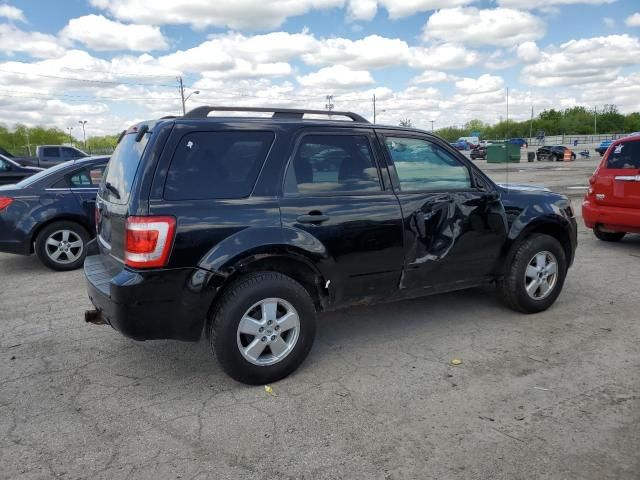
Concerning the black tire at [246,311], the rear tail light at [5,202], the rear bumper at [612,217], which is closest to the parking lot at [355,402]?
the black tire at [246,311]

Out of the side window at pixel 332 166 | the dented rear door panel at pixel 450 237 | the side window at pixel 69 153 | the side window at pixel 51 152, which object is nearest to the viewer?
the side window at pixel 332 166

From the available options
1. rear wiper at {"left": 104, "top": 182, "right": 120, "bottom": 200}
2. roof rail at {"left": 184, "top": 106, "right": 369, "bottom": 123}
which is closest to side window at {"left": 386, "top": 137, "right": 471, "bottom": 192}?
roof rail at {"left": 184, "top": 106, "right": 369, "bottom": 123}

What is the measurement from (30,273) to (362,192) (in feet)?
16.8

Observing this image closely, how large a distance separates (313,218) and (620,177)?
18.3 feet

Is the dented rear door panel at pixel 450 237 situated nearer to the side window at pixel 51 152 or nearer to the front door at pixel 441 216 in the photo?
the front door at pixel 441 216

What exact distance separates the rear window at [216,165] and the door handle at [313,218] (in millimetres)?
400

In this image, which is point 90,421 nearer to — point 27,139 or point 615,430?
point 615,430

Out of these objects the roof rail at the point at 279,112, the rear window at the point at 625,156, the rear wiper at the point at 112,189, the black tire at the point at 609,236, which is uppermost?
the roof rail at the point at 279,112

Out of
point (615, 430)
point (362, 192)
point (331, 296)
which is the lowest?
point (615, 430)

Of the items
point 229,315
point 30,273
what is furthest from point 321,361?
point 30,273

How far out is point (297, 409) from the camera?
3.30 m

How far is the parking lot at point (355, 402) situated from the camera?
2.75m

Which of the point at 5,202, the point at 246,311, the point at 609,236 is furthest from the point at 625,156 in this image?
the point at 5,202

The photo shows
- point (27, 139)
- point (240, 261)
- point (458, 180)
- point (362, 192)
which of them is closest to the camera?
point (240, 261)
